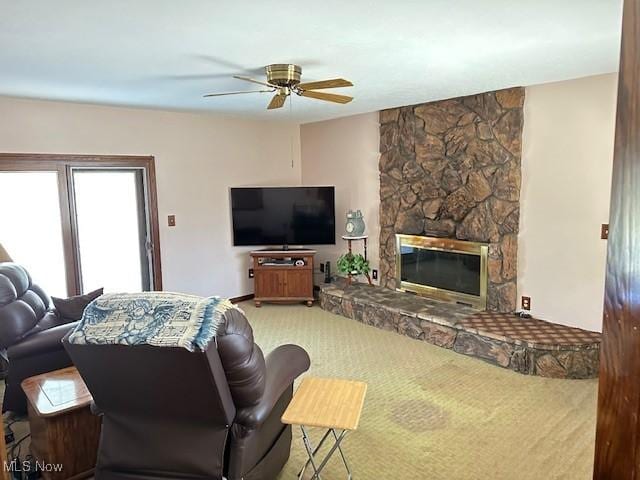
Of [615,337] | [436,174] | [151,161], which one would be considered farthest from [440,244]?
[615,337]

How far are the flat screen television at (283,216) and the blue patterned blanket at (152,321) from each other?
12.9 feet

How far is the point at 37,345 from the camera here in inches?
113

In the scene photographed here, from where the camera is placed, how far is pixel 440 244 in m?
4.89

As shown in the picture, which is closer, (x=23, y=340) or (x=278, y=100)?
(x=23, y=340)

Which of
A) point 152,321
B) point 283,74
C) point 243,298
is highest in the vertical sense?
point 283,74

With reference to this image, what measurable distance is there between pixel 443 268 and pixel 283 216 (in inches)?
82.6

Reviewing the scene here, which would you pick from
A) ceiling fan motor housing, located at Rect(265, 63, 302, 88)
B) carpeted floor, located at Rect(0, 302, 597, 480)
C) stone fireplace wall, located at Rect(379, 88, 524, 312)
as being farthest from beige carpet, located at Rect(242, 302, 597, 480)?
ceiling fan motor housing, located at Rect(265, 63, 302, 88)

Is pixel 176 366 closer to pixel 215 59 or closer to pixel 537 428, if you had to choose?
pixel 215 59

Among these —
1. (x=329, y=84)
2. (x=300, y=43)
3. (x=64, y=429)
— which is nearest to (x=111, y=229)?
(x=64, y=429)

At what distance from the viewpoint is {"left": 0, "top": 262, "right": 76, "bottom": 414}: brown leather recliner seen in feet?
9.36

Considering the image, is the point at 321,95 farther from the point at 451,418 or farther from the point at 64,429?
the point at 64,429

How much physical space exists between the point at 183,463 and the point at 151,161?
3.84m

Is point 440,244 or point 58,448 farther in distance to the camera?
point 440,244

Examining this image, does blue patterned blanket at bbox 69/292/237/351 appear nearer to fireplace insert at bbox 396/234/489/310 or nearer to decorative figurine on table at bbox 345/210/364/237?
fireplace insert at bbox 396/234/489/310
